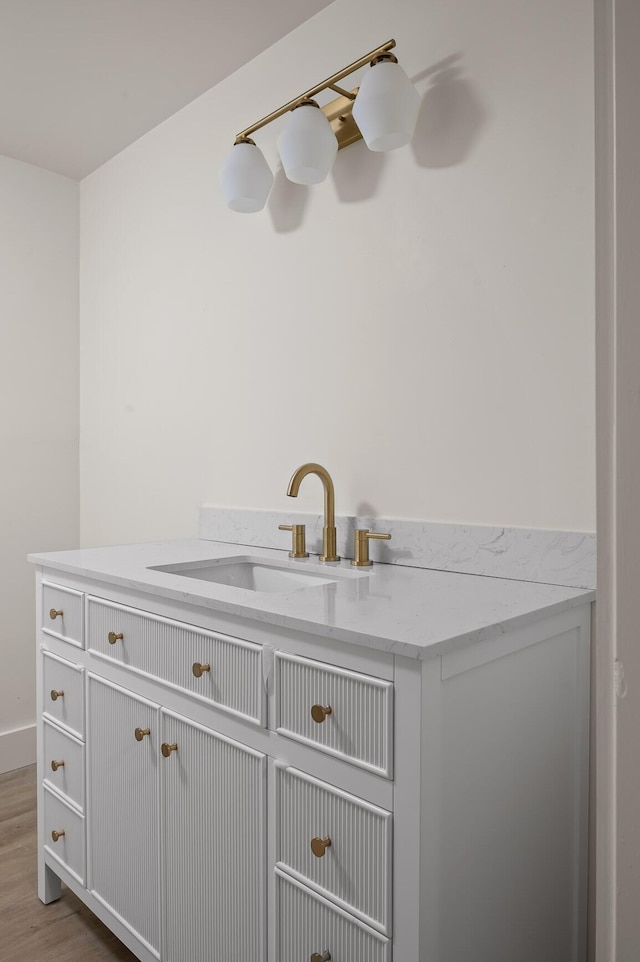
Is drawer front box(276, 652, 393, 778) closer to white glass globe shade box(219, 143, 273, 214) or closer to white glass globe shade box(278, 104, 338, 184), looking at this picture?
white glass globe shade box(278, 104, 338, 184)

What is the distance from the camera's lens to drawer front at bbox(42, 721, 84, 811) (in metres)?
1.65

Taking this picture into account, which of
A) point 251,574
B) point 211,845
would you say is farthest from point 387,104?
point 211,845

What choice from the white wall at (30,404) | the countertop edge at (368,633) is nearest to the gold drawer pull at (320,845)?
the countertop edge at (368,633)

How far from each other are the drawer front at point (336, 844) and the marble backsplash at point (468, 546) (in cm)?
60

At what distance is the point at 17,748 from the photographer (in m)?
2.63

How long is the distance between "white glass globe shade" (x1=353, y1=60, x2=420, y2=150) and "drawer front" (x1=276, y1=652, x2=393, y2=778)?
3.67 ft

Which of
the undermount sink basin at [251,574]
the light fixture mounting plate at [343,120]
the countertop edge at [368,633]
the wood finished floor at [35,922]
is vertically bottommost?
the wood finished floor at [35,922]

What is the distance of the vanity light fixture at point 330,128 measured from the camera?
1438 mm

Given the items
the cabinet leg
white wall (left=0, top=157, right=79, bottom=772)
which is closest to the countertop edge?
the cabinet leg

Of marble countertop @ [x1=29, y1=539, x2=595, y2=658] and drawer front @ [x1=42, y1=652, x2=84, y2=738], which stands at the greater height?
marble countertop @ [x1=29, y1=539, x2=595, y2=658]

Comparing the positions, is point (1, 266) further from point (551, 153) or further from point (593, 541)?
point (593, 541)

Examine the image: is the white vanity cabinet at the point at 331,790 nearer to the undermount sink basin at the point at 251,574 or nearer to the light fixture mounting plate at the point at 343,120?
the undermount sink basin at the point at 251,574

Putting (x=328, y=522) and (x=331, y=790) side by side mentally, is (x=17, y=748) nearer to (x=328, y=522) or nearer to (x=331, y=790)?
(x=328, y=522)

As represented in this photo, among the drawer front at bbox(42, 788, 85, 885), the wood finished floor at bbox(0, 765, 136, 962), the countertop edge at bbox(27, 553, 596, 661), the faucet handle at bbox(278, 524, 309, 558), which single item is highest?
the faucet handle at bbox(278, 524, 309, 558)
